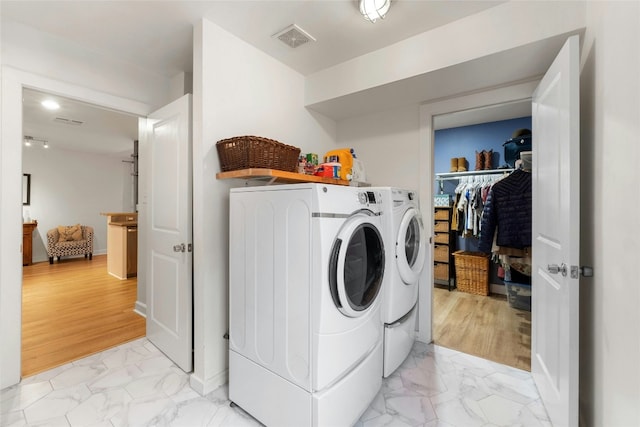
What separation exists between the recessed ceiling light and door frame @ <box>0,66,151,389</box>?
175 cm

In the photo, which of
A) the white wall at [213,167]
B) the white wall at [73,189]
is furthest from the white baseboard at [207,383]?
the white wall at [73,189]

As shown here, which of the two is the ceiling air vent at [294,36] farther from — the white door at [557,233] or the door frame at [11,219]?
the door frame at [11,219]

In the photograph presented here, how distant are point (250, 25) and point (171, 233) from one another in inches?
61.2

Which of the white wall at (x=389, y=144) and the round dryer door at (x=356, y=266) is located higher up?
the white wall at (x=389, y=144)

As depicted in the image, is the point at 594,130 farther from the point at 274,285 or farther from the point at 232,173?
the point at 232,173

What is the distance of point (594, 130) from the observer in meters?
1.31

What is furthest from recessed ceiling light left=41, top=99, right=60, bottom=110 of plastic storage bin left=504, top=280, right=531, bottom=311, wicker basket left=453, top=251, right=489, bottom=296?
plastic storage bin left=504, top=280, right=531, bottom=311

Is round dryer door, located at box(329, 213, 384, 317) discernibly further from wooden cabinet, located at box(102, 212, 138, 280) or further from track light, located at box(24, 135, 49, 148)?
track light, located at box(24, 135, 49, 148)

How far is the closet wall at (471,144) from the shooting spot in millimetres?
3684

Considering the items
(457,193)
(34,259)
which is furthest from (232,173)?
(34,259)

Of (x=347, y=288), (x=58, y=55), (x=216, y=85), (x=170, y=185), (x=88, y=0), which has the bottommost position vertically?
(x=347, y=288)

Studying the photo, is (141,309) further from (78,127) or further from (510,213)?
(510,213)

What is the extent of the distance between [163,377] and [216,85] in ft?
6.59

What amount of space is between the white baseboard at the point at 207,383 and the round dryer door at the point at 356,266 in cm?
109
